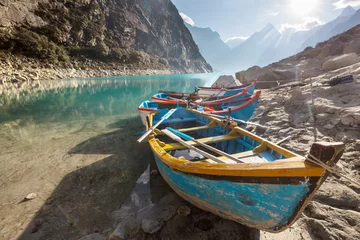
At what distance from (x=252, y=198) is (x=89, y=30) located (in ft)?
243

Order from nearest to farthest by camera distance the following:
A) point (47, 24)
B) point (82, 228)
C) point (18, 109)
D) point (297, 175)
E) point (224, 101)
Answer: point (297, 175), point (82, 228), point (224, 101), point (18, 109), point (47, 24)

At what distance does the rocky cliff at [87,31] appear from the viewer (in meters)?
37.1

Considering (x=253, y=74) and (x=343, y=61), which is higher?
(x=343, y=61)

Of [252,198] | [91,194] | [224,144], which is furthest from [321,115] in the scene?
[91,194]

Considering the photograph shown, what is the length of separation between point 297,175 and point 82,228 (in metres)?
3.92

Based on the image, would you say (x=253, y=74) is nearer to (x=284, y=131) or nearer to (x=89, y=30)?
Result: (x=284, y=131)

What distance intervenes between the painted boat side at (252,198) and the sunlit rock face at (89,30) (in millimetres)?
50101

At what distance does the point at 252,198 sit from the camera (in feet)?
7.09

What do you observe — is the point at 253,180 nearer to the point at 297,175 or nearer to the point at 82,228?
the point at 297,175

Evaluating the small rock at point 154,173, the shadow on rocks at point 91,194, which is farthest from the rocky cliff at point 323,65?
the shadow on rocks at point 91,194

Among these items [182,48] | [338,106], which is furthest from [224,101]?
[182,48]

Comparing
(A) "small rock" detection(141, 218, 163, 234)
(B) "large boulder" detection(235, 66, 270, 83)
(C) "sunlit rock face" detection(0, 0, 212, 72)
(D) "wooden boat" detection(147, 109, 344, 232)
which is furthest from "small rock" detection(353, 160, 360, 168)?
(C) "sunlit rock face" detection(0, 0, 212, 72)

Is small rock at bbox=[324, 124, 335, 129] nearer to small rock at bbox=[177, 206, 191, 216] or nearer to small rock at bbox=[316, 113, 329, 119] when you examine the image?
small rock at bbox=[316, 113, 329, 119]

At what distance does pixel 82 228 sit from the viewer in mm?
3301
